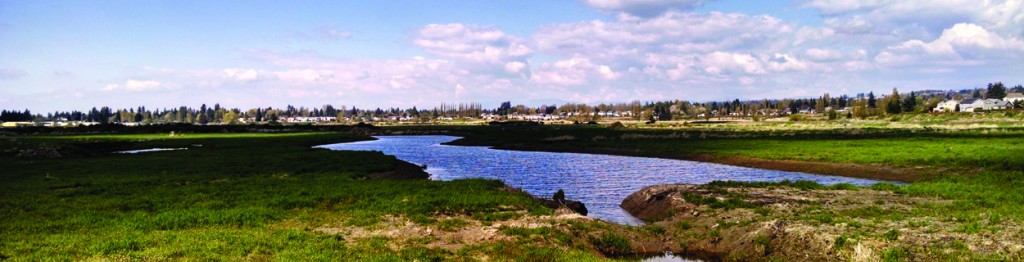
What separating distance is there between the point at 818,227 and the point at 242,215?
22299 mm

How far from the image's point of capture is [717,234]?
23.3 metres

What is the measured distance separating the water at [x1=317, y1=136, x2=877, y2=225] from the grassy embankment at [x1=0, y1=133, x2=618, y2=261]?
6374 millimetres

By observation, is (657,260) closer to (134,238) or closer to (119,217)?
(134,238)

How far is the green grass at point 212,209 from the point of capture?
18.5m

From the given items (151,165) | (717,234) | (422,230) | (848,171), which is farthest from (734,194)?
(151,165)

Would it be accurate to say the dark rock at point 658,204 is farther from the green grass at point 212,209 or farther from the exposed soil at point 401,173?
the exposed soil at point 401,173

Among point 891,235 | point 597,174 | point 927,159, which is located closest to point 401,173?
point 597,174

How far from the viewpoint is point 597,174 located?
170ft

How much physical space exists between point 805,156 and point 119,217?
2224 inches

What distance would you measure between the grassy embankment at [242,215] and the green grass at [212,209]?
0.05 m

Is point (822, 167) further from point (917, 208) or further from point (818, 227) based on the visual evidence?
point (818, 227)

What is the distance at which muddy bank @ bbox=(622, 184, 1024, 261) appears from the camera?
1812 cm

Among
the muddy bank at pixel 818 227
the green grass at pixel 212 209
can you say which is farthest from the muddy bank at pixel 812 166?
the green grass at pixel 212 209

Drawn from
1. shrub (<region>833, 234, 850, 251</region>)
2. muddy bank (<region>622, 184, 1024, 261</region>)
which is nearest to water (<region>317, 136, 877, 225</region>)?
muddy bank (<region>622, 184, 1024, 261</region>)
